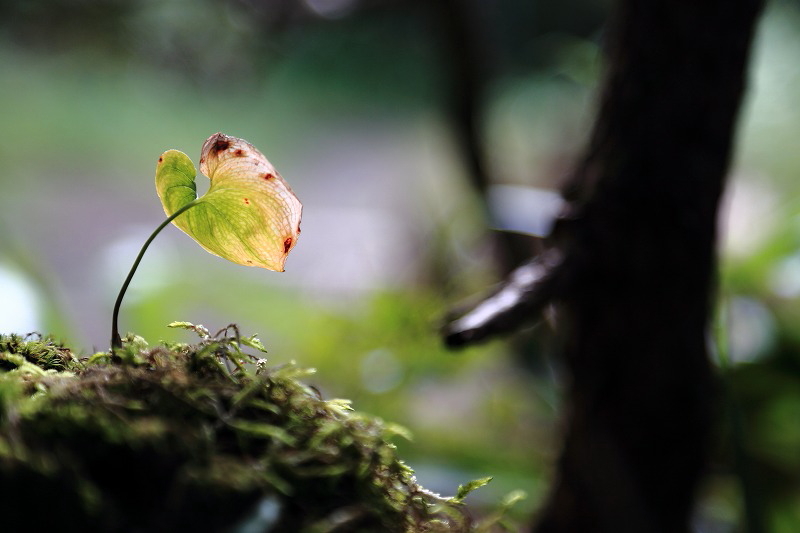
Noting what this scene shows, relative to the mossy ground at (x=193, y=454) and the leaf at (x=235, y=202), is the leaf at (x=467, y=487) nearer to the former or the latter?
the mossy ground at (x=193, y=454)

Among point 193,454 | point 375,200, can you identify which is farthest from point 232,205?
point 375,200

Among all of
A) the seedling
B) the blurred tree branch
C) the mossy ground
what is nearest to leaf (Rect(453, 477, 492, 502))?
the mossy ground

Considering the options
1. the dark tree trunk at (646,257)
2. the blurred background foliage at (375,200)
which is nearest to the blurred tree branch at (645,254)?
the dark tree trunk at (646,257)

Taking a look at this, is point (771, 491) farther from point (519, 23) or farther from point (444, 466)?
point (519, 23)

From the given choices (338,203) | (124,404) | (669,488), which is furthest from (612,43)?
(338,203)

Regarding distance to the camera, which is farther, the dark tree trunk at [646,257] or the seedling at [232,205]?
the dark tree trunk at [646,257]

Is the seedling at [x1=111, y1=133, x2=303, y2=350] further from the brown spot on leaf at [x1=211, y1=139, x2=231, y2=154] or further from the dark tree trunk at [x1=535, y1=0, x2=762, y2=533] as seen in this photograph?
the dark tree trunk at [x1=535, y1=0, x2=762, y2=533]

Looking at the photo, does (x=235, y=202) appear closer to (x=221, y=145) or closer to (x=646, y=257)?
(x=221, y=145)
